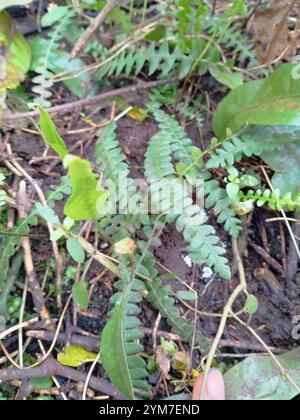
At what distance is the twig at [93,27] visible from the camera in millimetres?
1531

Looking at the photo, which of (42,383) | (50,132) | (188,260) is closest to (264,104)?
(188,260)

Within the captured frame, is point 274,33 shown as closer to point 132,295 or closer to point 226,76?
point 226,76

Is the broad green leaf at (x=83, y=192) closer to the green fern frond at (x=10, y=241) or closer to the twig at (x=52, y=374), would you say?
the green fern frond at (x=10, y=241)

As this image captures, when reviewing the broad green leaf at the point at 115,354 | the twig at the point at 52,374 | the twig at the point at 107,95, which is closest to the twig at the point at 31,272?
the twig at the point at 52,374

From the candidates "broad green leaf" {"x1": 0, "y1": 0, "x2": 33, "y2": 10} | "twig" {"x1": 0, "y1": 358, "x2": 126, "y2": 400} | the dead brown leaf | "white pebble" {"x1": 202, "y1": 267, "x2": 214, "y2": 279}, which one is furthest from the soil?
the dead brown leaf

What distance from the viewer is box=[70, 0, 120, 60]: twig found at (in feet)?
5.02

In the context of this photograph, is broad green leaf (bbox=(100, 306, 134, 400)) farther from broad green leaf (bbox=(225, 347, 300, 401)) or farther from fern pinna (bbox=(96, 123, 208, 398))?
broad green leaf (bbox=(225, 347, 300, 401))

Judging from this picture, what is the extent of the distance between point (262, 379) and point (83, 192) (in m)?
0.60

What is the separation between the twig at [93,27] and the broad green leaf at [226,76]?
358 mm

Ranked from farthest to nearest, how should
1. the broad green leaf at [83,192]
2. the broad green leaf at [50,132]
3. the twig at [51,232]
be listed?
the twig at [51,232] < the broad green leaf at [50,132] < the broad green leaf at [83,192]

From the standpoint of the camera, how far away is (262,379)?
3.77 feet

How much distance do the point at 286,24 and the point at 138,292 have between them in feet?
3.02

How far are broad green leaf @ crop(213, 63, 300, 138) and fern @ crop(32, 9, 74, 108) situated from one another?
1.70ft
